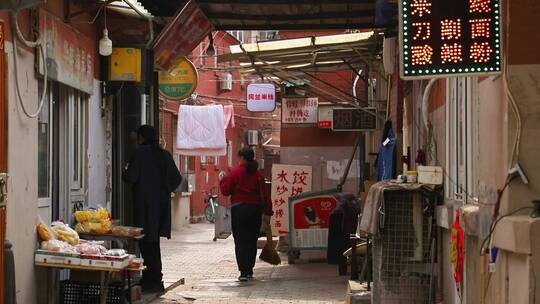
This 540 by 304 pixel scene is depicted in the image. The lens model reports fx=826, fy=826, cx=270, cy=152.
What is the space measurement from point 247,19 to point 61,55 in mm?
3149

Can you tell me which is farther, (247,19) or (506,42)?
(247,19)

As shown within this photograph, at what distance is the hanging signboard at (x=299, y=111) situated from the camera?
1819 cm

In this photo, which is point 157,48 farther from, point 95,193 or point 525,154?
point 525,154

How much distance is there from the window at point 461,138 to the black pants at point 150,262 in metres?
4.13

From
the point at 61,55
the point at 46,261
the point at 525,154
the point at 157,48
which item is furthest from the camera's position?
the point at 157,48

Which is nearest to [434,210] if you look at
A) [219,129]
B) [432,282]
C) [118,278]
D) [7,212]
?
[432,282]

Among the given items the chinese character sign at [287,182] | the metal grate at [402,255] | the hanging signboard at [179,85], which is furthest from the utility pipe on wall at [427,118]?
the chinese character sign at [287,182]

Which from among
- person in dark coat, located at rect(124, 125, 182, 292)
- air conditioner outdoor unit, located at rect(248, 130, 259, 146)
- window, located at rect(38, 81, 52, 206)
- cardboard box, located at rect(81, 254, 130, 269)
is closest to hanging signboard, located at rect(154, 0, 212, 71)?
person in dark coat, located at rect(124, 125, 182, 292)

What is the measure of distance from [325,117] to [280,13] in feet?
24.8

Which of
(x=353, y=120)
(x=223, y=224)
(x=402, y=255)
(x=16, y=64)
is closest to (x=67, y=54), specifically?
(x=16, y=64)

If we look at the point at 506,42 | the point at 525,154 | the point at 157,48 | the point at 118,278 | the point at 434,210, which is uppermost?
the point at 157,48

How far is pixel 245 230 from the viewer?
41.0ft

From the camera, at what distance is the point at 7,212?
271 inches

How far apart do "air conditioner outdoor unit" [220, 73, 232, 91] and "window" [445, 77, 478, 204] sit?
1062 inches
